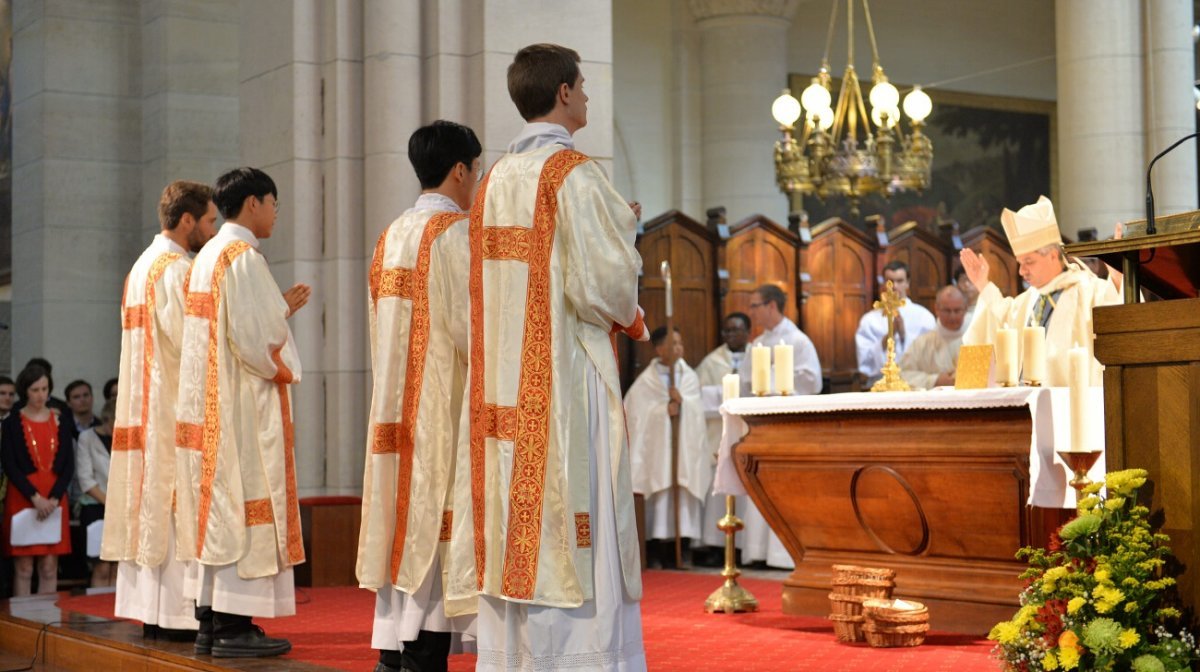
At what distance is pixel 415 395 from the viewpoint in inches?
199

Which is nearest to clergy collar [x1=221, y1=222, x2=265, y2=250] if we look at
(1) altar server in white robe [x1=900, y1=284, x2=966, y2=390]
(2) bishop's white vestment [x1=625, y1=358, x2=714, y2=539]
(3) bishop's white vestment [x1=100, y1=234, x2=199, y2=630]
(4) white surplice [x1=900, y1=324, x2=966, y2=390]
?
(3) bishop's white vestment [x1=100, y1=234, x2=199, y2=630]

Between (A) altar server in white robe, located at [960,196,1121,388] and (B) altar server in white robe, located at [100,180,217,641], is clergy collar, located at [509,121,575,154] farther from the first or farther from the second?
(A) altar server in white robe, located at [960,196,1121,388]

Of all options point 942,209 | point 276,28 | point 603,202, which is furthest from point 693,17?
point 603,202

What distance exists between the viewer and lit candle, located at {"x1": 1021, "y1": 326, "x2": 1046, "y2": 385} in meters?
6.44

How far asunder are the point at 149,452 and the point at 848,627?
9.32 ft

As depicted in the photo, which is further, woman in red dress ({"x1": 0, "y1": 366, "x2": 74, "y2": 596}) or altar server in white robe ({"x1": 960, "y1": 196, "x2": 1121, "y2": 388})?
woman in red dress ({"x1": 0, "y1": 366, "x2": 74, "y2": 596})

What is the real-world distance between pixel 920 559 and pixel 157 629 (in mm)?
3166

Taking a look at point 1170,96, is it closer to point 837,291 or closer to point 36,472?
point 837,291

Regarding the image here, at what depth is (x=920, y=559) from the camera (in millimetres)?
6645

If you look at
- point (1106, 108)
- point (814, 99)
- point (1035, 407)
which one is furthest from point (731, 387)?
point (1106, 108)

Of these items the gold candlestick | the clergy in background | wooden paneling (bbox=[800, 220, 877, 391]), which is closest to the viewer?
the gold candlestick

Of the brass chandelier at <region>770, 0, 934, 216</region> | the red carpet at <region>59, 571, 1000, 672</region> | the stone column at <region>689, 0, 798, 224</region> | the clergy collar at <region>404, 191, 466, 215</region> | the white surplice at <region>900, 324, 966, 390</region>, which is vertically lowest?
the red carpet at <region>59, 571, 1000, 672</region>

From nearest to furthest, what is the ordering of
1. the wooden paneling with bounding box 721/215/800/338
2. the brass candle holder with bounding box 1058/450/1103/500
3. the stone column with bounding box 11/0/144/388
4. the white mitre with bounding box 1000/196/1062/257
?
the brass candle holder with bounding box 1058/450/1103/500
the white mitre with bounding box 1000/196/1062/257
the stone column with bounding box 11/0/144/388
the wooden paneling with bounding box 721/215/800/338

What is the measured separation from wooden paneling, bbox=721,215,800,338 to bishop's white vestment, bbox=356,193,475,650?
7142 mm
